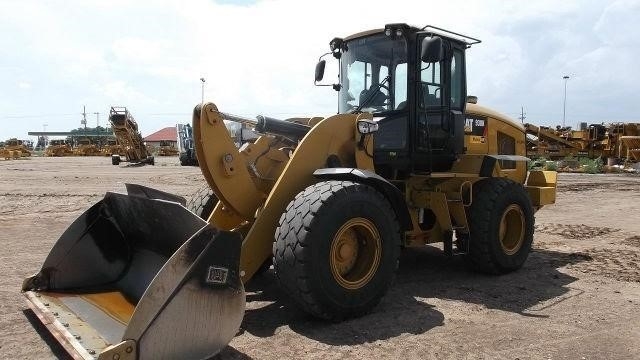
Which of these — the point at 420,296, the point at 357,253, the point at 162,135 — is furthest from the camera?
the point at 162,135

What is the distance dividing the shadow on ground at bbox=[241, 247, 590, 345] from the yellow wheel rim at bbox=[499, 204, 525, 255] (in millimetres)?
332

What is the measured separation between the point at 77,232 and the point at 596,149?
28.9 meters

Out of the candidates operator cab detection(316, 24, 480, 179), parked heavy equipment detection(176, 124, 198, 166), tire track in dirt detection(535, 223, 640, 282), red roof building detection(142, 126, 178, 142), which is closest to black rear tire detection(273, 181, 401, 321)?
operator cab detection(316, 24, 480, 179)

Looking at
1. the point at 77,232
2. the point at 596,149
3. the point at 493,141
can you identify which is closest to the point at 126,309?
the point at 77,232

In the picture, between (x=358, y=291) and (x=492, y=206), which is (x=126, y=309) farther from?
(x=492, y=206)

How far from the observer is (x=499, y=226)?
612 cm

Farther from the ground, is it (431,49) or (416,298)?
(431,49)

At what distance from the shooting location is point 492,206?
19.8ft

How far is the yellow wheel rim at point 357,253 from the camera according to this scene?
441cm

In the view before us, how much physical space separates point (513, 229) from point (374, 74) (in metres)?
2.49

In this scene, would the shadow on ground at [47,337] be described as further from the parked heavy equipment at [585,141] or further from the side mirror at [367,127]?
the parked heavy equipment at [585,141]

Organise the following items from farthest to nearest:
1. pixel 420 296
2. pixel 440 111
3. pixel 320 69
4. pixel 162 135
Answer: pixel 162 135
pixel 320 69
pixel 440 111
pixel 420 296

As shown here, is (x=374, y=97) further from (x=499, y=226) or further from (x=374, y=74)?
(x=499, y=226)

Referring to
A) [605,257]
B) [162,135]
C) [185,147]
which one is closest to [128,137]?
[185,147]
